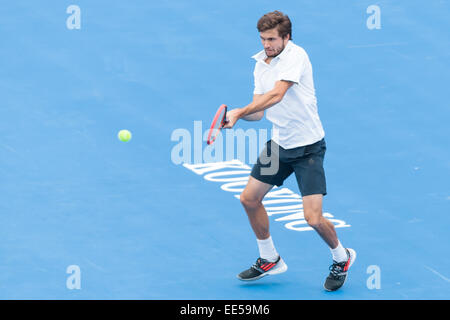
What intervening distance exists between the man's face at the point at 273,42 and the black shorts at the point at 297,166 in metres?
0.87

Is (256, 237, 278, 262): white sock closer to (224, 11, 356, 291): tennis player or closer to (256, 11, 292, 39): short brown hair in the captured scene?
(224, 11, 356, 291): tennis player

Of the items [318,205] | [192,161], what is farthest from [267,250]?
[192,161]

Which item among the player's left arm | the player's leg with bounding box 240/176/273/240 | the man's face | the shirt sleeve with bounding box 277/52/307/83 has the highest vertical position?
the man's face

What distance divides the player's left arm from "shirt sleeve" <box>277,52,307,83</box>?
0.06 meters

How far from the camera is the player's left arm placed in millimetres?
9119

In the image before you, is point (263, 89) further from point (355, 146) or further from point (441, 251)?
point (355, 146)

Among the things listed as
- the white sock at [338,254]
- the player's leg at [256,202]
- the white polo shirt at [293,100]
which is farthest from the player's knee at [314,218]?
the white polo shirt at [293,100]

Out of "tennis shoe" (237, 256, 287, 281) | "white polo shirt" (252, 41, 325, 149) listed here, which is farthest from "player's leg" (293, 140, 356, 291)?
"tennis shoe" (237, 256, 287, 281)

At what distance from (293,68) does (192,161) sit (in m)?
3.19

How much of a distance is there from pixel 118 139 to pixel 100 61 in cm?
171

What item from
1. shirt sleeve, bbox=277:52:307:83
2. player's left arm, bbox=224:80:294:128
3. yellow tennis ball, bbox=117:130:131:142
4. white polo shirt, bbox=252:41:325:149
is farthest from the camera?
yellow tennis ball, bbox=117:130:131:142

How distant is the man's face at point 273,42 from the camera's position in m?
→ 9.38

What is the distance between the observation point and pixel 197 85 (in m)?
13.6

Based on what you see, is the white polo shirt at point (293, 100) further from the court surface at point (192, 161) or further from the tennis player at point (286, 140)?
the court surface at point (192, 161)
